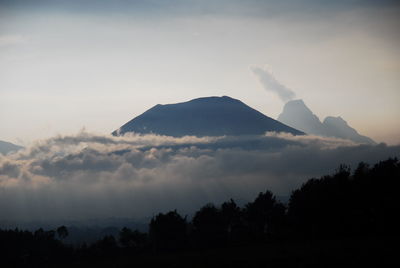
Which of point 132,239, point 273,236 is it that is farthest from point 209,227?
point 132,239

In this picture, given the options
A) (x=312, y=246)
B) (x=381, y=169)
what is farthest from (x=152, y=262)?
(x=381, y=169)

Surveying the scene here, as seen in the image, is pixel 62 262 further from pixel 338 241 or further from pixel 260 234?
pixel 338 241

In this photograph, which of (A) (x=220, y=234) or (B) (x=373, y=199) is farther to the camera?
(A) (x=220, y=234)

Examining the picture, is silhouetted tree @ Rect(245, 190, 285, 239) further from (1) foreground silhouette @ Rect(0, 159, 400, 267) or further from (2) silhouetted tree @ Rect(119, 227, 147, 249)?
(2) silhouetted tree @ Rect(119, 227, 147, 249)

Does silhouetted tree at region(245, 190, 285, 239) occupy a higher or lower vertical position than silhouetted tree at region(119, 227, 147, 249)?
higher

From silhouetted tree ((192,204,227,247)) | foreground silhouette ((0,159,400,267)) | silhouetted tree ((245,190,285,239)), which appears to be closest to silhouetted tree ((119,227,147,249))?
foreground silhouette ((0,159,400,267))

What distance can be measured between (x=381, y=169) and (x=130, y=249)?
214ft

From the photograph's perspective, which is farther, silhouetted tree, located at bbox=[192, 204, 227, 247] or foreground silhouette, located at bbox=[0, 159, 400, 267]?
silhouetted tree, located at bbox=[192, 204, 227, 247]

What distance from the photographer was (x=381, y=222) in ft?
294

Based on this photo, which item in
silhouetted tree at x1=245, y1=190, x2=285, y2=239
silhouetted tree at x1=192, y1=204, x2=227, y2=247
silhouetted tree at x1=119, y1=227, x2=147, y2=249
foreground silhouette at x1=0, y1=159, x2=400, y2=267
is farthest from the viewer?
silhouetted tree at x1=119, y1=227, x2=147, y2=249

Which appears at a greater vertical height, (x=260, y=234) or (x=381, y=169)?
(x=381, y=169)

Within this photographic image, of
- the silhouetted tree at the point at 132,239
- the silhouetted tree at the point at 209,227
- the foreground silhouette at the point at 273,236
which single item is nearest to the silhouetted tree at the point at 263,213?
the foreground silhouette at the point at 273,236

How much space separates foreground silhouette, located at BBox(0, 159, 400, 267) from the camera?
235ft

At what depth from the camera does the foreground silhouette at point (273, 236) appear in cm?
7173
